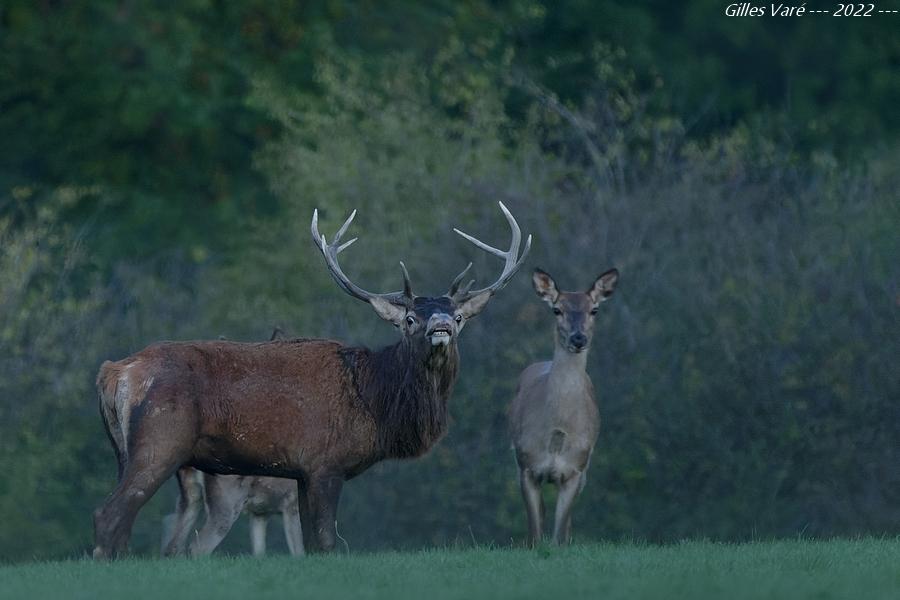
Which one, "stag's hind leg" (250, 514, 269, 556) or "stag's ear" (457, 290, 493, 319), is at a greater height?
"stag's ear" (457, 290, 493, 319)

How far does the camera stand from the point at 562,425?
58.3ft

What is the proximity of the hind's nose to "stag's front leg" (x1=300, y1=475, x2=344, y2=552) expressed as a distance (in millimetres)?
3191

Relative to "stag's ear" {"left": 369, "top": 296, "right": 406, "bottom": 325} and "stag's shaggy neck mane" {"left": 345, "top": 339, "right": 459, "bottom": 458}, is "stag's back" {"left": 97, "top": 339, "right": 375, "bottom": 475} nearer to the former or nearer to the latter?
"stag's shaggy neck mane" {"left": 345, "top": 339, "right": 459, "bottom": 458}

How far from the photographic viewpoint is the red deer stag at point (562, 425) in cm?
1762

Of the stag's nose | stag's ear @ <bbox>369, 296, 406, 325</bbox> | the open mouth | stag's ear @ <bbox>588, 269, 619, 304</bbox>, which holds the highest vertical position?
stag's ear @ <bbox>588, 269, 619, 304</bbox>

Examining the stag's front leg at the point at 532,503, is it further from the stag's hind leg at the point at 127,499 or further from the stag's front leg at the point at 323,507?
the stag's hind leg at the point at 127,499

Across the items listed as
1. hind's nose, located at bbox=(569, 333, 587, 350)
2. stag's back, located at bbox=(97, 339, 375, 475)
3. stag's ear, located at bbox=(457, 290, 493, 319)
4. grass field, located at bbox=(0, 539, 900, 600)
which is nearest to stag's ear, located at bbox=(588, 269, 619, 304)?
hind's nose, located at bbox=(569, 333, 587, 350)

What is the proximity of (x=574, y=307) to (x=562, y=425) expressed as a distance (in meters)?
1.09

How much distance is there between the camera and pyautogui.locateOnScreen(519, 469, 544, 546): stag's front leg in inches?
687

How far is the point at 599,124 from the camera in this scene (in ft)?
98.6

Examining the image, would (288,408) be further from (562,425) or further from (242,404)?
(562,425)

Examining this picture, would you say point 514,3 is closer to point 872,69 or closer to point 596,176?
point 872,69

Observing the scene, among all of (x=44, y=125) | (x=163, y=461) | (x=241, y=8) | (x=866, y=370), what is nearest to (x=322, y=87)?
(x=241, y=8)

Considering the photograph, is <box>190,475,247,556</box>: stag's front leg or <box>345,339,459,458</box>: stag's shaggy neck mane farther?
<box>190,475,247,556</box>: stag's front leg
